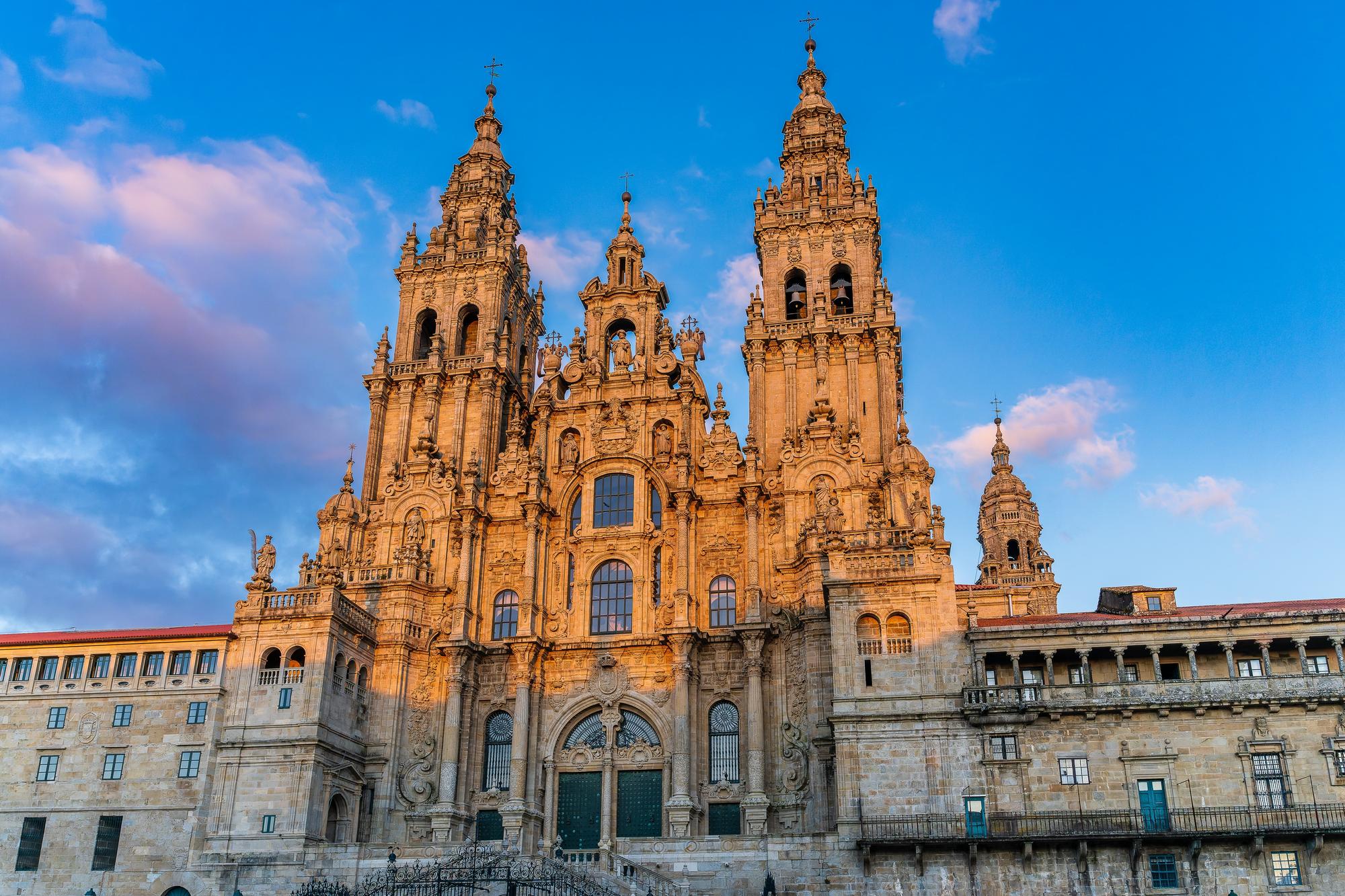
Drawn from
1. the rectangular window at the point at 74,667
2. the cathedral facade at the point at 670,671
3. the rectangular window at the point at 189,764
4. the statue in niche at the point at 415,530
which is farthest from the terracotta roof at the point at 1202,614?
the rectangular window at the point at 74,667

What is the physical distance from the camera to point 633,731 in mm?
51312

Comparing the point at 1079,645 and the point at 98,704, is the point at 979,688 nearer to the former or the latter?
the point at 1079,645

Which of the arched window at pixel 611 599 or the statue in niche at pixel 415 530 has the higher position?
the statue in niche at pixel 415 530

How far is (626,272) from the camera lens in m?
60.4

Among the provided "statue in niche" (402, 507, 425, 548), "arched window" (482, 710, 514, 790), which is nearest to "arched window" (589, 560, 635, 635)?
"arched window" (482, 710, 514, 790)

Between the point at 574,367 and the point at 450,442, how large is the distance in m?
7.00

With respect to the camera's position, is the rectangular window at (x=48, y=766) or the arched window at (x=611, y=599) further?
the arched window at (x=611, y=599)

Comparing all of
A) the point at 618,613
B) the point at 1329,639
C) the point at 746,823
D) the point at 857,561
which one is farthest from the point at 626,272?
the point at 1329,639

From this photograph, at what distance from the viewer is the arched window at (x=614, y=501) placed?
54.8 m

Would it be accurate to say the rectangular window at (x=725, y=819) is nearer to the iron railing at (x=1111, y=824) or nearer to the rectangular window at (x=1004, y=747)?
the iron railing at (x=1111, y=824)

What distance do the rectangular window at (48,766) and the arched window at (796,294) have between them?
37.1 m

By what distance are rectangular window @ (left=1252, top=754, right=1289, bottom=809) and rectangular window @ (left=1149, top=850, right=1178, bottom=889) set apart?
3.61m

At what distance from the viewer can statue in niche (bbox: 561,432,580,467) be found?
184 feet

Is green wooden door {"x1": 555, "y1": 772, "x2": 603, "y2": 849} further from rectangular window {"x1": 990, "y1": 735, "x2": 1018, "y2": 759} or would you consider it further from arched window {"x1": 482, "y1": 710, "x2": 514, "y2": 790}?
rectangular window {"x1": 990, "y1": 735, "x2": 1018, "y2": 759}
